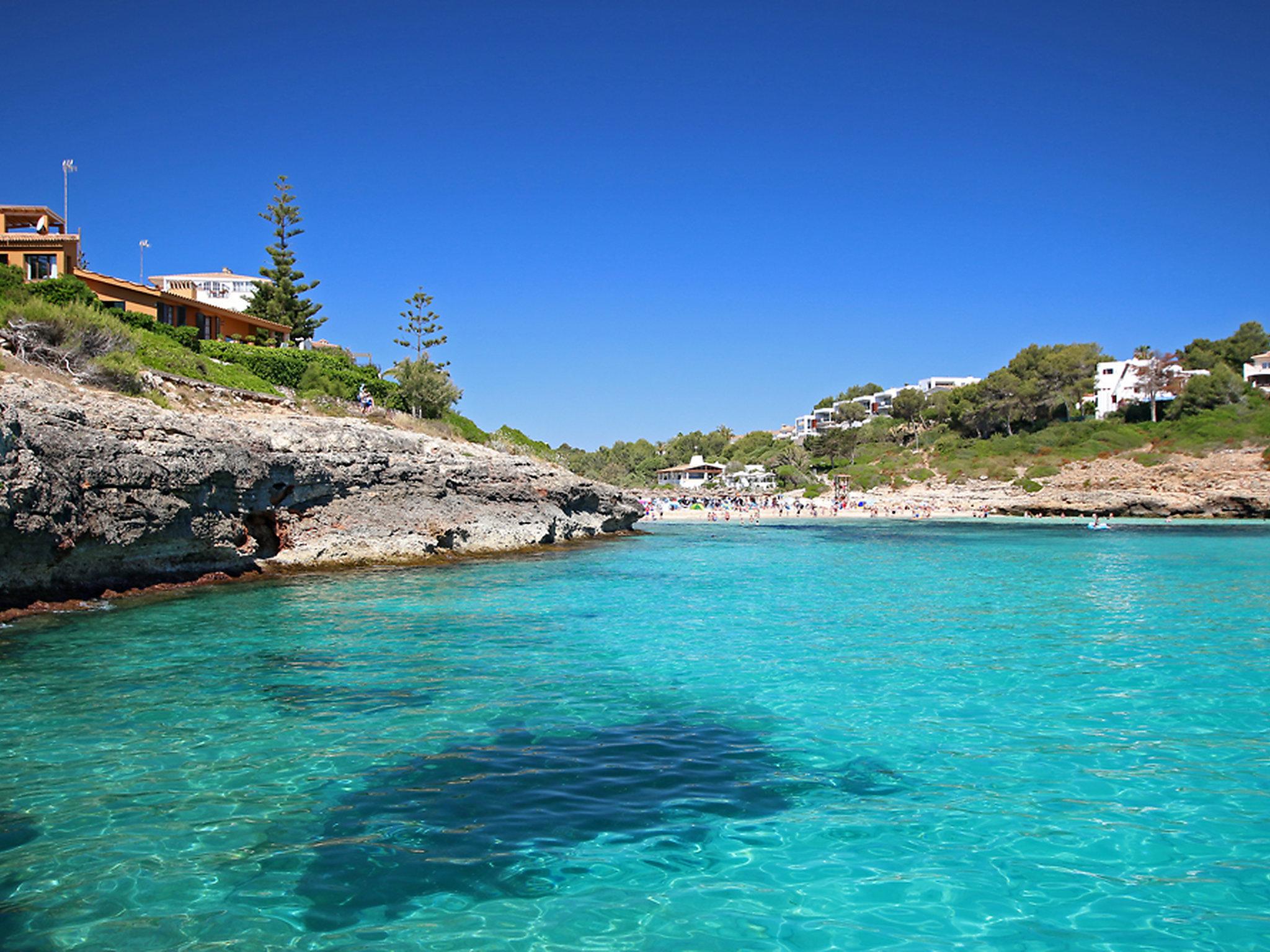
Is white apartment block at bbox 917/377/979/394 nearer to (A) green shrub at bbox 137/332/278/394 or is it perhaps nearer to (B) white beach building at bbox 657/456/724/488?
(B) white beach building at bbox 657/456/724/488

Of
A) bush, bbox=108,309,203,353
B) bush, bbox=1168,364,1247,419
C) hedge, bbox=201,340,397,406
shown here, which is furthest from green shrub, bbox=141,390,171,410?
bush, bbox=1168,364,1247,419

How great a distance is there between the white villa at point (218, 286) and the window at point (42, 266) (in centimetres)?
2665

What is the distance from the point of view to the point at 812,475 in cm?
9300

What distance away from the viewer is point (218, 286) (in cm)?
6506

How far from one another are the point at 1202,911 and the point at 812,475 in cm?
9015

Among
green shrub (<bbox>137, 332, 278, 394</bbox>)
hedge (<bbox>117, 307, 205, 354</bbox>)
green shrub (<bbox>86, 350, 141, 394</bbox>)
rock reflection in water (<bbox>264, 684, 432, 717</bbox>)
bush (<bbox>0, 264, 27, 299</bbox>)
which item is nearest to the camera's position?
rock reflection in water (<bbox>264, 684, 432, 717</bbox>)

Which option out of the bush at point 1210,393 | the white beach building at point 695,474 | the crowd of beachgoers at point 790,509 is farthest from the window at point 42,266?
the bush at point 1210,393

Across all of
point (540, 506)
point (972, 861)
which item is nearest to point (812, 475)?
point (540, 506)

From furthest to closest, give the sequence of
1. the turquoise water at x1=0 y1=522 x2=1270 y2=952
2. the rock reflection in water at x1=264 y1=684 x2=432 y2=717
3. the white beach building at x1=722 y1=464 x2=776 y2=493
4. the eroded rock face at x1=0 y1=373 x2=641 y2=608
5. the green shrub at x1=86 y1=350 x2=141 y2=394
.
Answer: the white beach building at x1=722 y1=464 x2=776 y2=493, the green shrub at x1=86 y1=350 x2=141 y2=394, the eroded rock face at x1=0 y1=373 x2=641 y2=608, the rock reflection in water at x1=264 y1=684 x2=432 y2=717, the turquoise water at x1=0 y1=522 x2=1270 y2=952

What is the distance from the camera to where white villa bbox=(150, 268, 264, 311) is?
6362 cm

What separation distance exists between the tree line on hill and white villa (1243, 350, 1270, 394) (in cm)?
165

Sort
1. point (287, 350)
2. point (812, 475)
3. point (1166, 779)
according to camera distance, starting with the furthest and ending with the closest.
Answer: point (812, 475)
point (287, 350)
point (1166, 779)

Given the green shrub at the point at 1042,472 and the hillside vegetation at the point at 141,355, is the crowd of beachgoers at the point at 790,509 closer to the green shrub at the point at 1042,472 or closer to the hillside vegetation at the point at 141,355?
the green shrub at the point at 1042,472

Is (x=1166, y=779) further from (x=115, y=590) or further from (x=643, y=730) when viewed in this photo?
(x=115, y=590)
